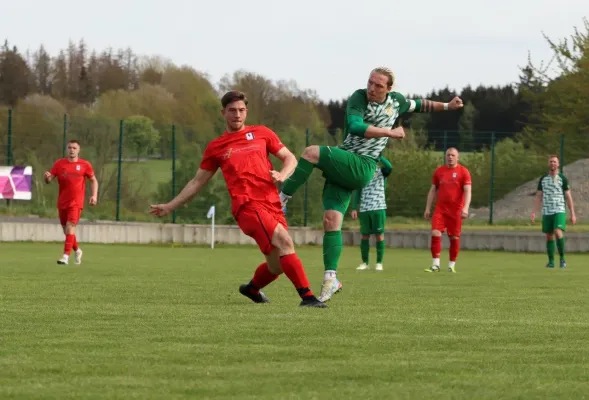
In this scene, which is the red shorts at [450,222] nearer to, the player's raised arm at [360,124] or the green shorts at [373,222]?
the green shorts at [373,222]

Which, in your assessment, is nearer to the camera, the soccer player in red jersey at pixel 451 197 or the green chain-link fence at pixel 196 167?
the soccer player in red jersey at pixel 451 197

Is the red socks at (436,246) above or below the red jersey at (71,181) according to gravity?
below

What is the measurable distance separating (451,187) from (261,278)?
11.3 m

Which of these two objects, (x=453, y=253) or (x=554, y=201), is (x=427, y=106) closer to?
(x=453, y=253)

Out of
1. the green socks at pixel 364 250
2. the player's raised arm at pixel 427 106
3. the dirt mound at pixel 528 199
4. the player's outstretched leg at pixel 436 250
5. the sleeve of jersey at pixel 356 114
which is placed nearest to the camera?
the sleeve of jersey at pixel 356 114

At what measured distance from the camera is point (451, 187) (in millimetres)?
22328

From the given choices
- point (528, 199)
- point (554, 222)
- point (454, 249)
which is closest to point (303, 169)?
point (454, 249)

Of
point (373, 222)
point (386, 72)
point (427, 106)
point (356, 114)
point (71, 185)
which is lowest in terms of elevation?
point (373, 222)

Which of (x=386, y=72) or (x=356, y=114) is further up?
(x=386, y=72)

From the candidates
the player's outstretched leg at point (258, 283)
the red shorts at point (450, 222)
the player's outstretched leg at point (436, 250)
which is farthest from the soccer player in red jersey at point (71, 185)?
the player's outstretched leg at point (258, 283)

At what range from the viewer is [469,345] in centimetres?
793

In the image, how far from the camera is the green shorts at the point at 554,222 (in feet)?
81.1

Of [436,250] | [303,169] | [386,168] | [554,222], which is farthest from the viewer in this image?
[554,222]

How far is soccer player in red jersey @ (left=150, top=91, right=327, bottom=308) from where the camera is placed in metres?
10.7
